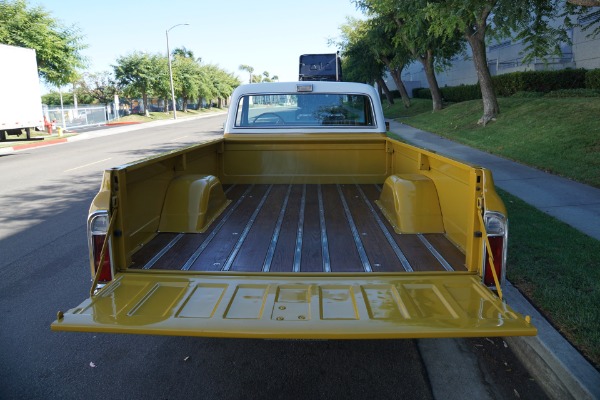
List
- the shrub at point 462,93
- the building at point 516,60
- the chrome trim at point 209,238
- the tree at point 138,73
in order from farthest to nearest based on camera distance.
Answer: the tree at point 138,73
the shrub at point 462,93
the building at point 516,60
the chrome trim at point 209,238

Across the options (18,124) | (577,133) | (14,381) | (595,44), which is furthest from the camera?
(595,44)

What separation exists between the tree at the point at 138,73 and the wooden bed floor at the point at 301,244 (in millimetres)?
45280

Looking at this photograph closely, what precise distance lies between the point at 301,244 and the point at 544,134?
38.2ft

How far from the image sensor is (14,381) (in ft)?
11.0

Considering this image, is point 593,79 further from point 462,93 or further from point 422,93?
point 422,93

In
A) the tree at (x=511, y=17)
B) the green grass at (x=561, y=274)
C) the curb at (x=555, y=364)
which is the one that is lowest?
the curb at (x=555, y=364)

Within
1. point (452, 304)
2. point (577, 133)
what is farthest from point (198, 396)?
point (577, 133)

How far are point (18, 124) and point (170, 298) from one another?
2068 centimetres

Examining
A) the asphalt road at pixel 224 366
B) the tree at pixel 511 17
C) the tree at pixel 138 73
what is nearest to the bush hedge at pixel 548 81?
the tree at pixel 511 17

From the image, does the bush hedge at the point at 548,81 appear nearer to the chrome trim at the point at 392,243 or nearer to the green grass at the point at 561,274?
the green grass at the point at 561,274

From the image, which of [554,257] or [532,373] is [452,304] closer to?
[532,373]

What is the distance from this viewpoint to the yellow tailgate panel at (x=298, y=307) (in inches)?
95.2

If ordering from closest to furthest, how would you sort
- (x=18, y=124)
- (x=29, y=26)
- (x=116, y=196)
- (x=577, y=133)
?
(x=116, y=196) < (x=577, y=133) < (x=18, y=124) < (x=29, y=26)

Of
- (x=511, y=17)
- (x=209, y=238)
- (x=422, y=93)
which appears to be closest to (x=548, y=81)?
(x=511, y=17)
